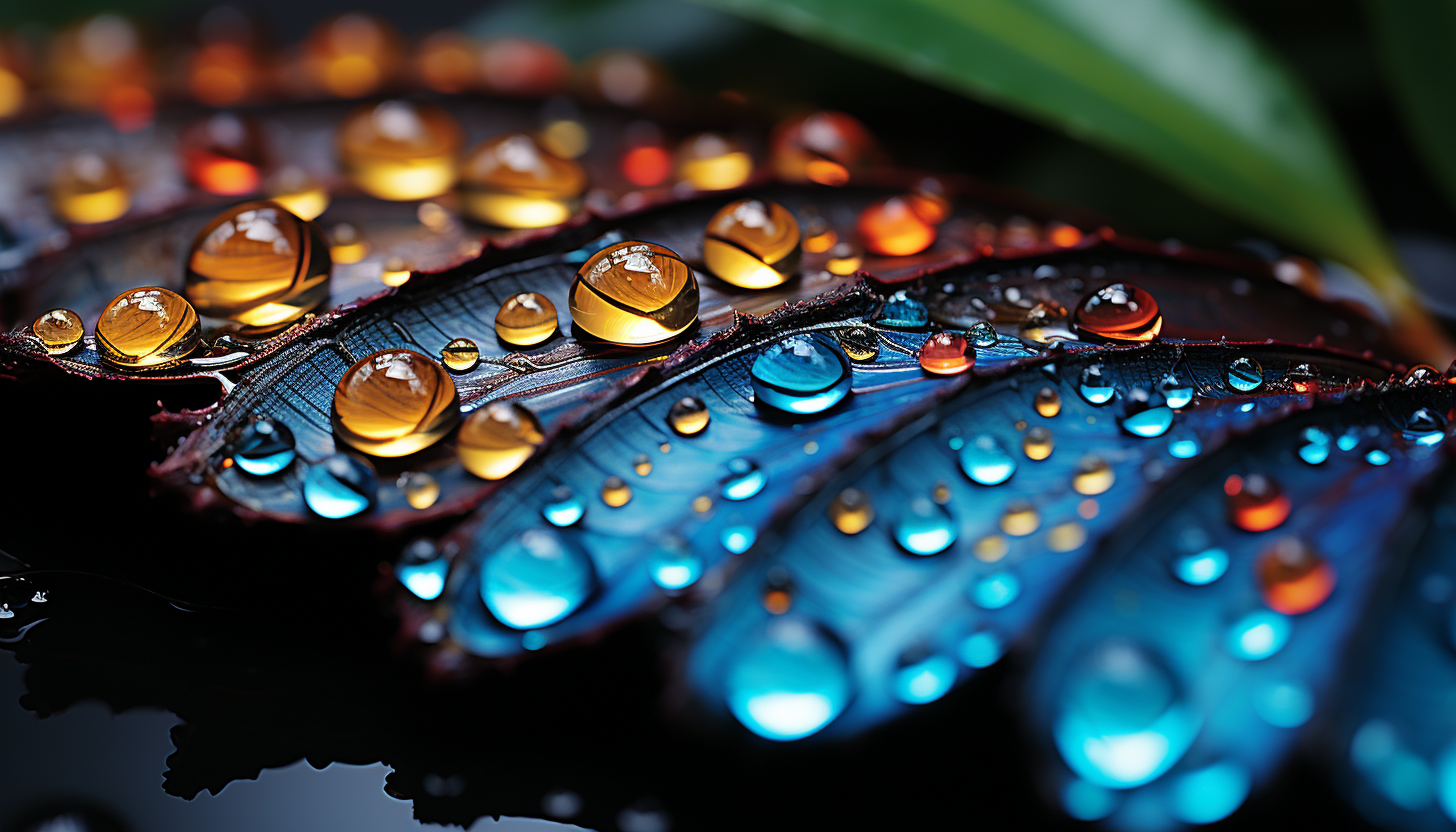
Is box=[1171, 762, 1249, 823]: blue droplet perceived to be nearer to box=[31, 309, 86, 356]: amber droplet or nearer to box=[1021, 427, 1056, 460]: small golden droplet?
box=[1021, 427, 1056, 460]: small golden droplet

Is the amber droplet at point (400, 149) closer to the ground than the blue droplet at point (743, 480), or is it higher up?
higher up

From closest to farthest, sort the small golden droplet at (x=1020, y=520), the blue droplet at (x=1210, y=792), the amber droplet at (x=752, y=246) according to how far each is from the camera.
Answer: the blue droplet at (x=1210, y=792) < the small golden droplet at (x=1020, y=520) < the amber droplet at (x=752, y=246)

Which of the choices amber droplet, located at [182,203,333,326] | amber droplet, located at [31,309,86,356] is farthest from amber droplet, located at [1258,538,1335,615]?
amber droplet, located at [31,309,86,356]

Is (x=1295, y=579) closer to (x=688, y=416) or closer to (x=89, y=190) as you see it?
(x=688, y=416)

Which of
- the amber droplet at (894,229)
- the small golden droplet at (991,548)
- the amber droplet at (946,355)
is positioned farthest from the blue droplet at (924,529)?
the amber droplet at (894,229)

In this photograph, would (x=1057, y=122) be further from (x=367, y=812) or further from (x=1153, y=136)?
(x=367, y=812)

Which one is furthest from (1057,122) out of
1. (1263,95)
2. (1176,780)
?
(1176,780)

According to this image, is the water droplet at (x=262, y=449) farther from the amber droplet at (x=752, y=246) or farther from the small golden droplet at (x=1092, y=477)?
the small golden droplet at (x=1092, y=477)
